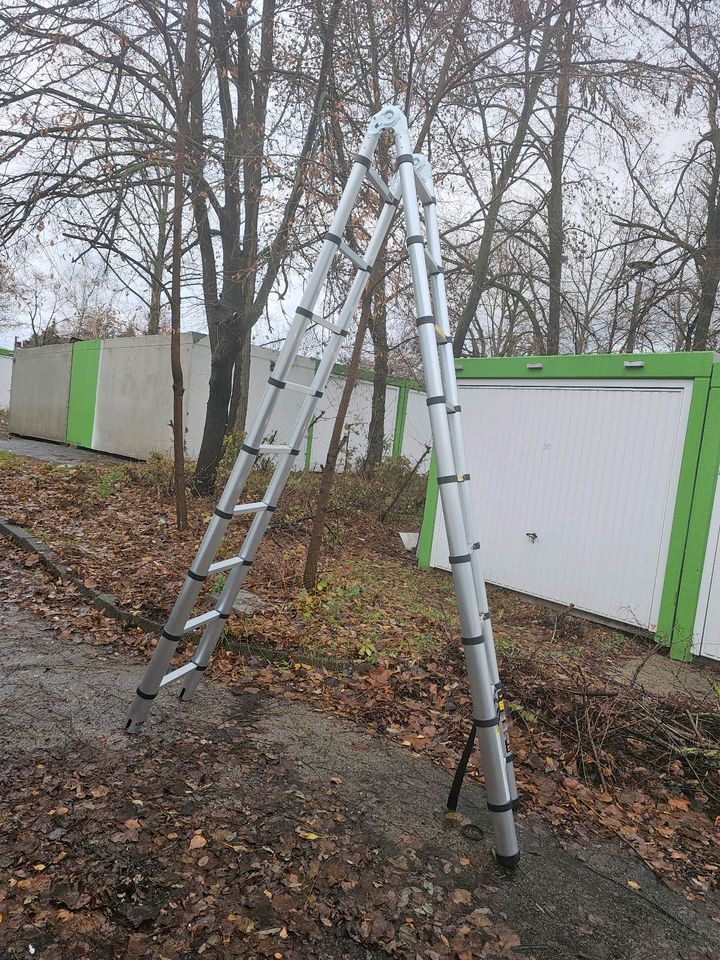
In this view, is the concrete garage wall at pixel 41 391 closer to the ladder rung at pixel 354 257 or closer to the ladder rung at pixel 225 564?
the ladder rung at pixel 225 564

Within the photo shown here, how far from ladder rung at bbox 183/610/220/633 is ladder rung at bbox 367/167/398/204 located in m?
2.48

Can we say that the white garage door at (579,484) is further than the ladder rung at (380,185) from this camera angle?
Yes

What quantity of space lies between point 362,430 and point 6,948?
16.9m

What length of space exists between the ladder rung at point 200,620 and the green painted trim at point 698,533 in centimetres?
488

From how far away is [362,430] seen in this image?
18.8 m

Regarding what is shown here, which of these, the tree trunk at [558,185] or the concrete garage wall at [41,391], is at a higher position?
the tree trunk at [558,185]

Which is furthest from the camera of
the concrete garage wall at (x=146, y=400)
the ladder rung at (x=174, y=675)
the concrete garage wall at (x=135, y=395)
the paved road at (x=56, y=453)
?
the concrete garage wall at (x=135, y=395)

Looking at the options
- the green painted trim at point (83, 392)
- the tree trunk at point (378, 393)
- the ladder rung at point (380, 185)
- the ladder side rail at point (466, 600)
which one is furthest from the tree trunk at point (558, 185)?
the green painted trim at point (83, 392)

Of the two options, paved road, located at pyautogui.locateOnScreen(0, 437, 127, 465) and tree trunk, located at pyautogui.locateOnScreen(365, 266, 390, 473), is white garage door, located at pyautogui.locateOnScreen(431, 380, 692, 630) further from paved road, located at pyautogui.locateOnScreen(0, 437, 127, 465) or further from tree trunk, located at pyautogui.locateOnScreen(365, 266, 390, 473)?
paved road, located at pyautogui.locateOnScreen(0, 437, 127, 465)

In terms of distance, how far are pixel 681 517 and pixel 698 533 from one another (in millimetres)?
228

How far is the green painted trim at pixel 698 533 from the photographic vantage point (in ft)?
21.6

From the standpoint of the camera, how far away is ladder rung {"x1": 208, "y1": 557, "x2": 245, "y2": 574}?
365cm

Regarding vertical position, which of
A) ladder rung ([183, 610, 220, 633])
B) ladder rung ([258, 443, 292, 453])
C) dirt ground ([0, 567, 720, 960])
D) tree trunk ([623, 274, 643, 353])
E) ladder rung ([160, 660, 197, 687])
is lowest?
A: dirt ground ([0, 567, 720, 960])

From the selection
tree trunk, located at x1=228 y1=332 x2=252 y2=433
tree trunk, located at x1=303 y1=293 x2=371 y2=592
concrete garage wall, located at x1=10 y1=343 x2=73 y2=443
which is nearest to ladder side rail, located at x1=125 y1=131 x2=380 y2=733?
tree trunk, located at x1=303 y1=293 x2=371 y2=592
